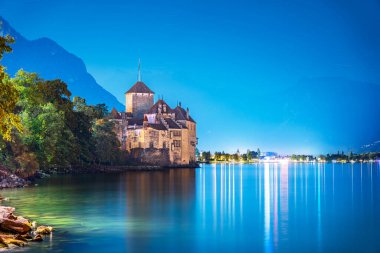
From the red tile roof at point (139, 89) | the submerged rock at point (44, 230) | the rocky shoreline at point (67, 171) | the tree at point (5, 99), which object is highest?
the red tile roof at point (139, 89)

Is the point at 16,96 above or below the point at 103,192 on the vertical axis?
above

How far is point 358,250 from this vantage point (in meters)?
26.2

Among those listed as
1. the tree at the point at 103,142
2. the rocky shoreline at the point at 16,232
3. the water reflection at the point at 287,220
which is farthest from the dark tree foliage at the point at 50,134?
the rocky shoreline at the point at 16,232

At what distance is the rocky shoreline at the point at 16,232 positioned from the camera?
2428cm

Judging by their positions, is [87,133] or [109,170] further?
[109,170]

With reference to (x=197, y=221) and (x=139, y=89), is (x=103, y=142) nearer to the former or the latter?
(x=139, y=89)

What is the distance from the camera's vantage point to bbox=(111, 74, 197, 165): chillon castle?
13525 cm

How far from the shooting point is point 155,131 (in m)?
137

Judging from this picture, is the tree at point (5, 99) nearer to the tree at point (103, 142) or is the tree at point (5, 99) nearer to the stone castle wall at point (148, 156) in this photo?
the tree at point (103, 142)

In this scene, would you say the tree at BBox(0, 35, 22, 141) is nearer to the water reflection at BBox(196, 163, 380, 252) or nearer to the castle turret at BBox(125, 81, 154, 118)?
the water reflection at BBox(196, 163, 380, 252)

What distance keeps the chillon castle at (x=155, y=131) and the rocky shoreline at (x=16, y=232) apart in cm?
10541

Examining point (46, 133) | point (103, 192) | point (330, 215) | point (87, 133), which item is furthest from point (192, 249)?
point (87, 133)

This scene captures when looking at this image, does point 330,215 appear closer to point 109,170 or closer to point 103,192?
point 103,192

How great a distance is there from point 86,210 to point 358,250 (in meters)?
18.8
